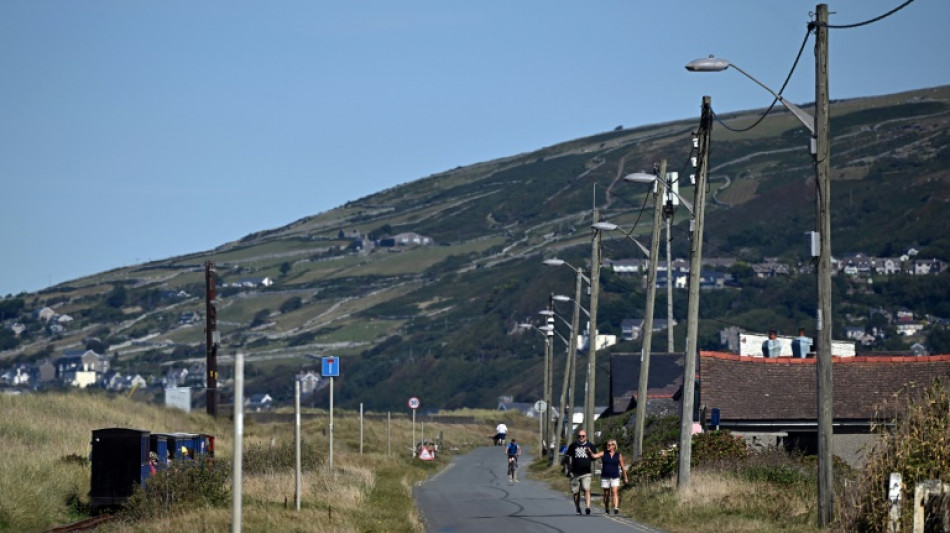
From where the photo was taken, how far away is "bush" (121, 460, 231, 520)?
25359 mm

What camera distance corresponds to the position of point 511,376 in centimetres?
17038

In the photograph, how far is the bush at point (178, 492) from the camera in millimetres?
25359

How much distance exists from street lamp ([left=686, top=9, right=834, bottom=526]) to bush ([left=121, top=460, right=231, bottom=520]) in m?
10.2

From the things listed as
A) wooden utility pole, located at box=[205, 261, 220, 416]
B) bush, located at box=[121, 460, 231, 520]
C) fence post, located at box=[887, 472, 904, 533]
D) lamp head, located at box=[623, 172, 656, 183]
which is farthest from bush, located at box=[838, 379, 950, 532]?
wooden utility pole, located at box=[205, 261, 220, 416]

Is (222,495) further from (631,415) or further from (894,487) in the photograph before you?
(631,415)

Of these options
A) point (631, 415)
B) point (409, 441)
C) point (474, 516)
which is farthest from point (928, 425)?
point (409, 441)

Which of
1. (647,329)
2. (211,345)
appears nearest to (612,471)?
(647,329)

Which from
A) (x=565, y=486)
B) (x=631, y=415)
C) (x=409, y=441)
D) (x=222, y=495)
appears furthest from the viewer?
(x=409, y=441)

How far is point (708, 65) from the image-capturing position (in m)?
23.1

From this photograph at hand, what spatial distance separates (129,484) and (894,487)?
19446 mm

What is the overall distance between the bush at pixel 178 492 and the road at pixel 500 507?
12.8ft

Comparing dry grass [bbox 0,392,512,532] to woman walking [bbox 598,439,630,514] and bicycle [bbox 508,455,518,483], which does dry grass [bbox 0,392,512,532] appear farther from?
woman walking [bbox 598,439,630,514]

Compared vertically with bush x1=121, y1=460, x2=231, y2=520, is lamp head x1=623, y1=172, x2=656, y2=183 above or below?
above

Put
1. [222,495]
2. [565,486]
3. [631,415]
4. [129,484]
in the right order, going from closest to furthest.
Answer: [222,495]
[129,484]
[565,486]
[631,415]
